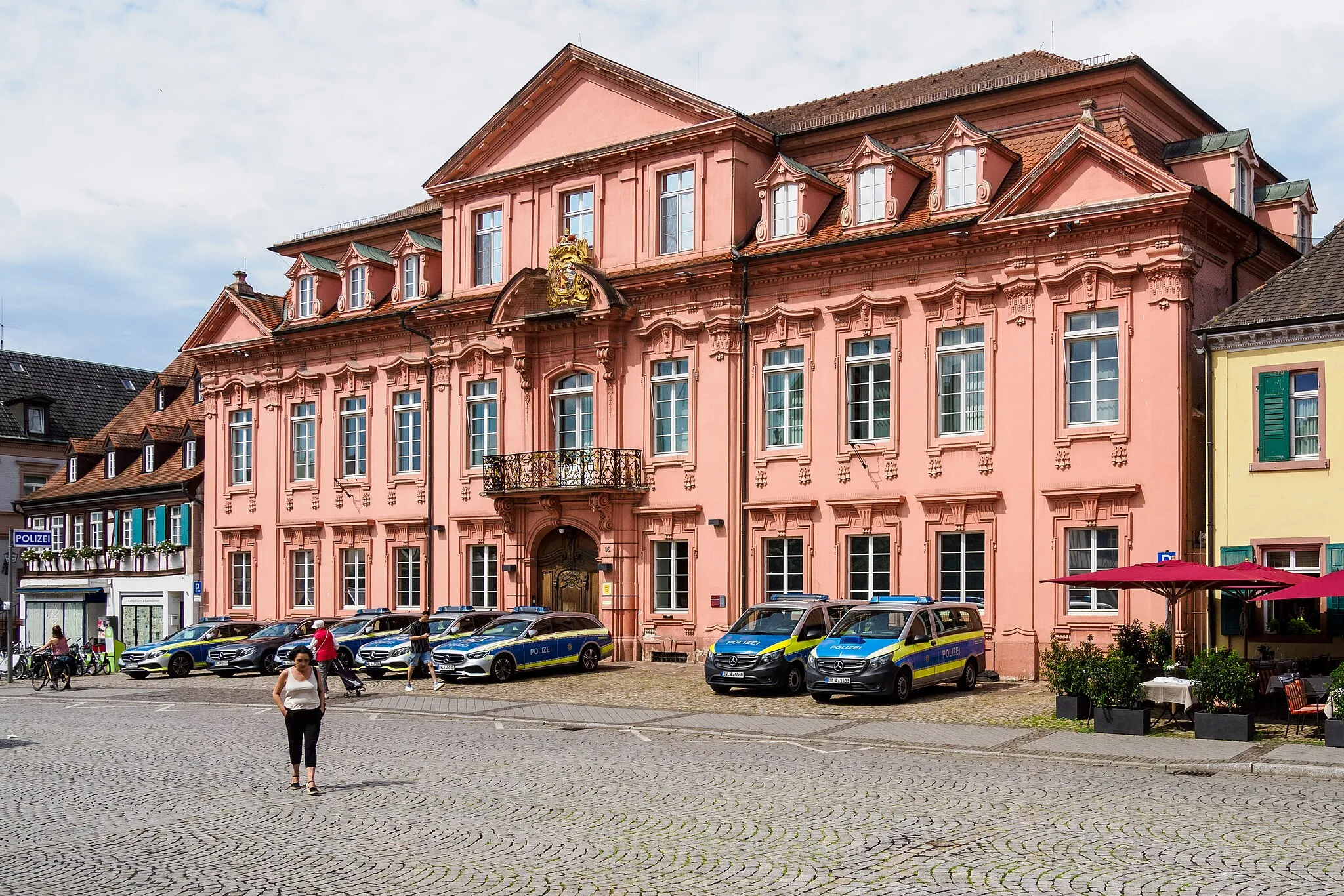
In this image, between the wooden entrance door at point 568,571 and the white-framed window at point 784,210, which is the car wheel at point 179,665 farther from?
the white-framed window at point 784,210

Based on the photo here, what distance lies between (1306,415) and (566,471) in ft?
58.2

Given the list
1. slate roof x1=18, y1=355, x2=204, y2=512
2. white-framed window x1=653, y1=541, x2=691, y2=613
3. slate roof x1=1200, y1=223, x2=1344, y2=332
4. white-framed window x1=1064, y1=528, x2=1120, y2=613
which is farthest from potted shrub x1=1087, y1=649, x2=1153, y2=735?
slate roof x1=18, y1=355, x2=204, y2=512

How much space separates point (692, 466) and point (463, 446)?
26.1ft

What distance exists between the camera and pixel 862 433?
3266cm

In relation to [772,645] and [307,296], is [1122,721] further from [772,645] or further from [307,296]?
[307,296]

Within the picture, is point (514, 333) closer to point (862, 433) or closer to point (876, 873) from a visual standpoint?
A: point (862, 433)

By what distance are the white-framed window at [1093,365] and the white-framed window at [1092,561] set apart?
2330 mm

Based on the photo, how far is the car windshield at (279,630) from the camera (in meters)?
36.7

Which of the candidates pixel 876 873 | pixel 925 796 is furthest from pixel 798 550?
pixel 876 873

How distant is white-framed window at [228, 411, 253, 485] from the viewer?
4609 cm

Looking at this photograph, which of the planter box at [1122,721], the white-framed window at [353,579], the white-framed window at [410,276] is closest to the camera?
the planter box at [1122,721]

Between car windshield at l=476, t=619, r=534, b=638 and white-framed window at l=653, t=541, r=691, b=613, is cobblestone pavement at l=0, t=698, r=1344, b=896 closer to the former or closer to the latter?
car windshield at l=476, t=619, r=534, b=638

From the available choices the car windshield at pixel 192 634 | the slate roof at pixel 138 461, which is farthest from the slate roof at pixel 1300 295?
the slate roof at pixel 138 461

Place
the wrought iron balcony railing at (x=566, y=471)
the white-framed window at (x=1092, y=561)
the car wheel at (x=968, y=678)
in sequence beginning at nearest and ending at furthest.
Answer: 1. the car wheel at (x=968, y=678)
2. the white-framed window at (x=1092, y=561)
3. the wrought iron balcony railing at (x=566, y=471)
